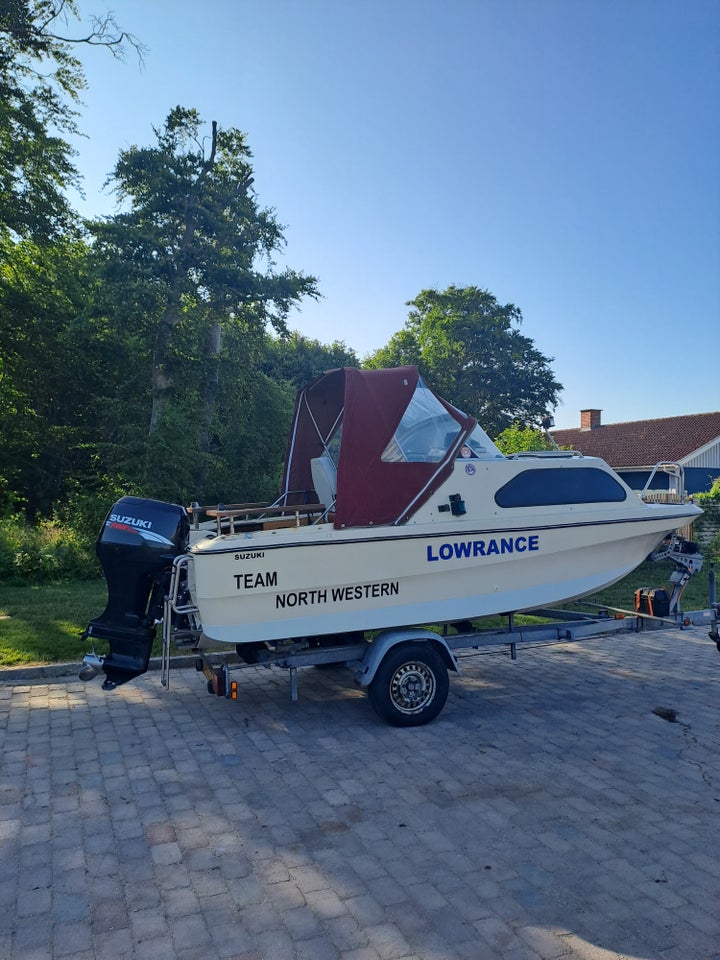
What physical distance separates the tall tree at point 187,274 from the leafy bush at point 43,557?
144 inches

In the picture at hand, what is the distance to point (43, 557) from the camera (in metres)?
13.3

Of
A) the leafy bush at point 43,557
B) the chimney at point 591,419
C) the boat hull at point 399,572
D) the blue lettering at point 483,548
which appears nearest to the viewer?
the boat hull at point 399,572

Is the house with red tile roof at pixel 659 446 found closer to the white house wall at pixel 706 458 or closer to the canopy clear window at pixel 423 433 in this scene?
the white house wall at pixel 706 458

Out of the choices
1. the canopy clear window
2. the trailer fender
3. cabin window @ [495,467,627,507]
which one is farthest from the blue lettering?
the canopy clear window

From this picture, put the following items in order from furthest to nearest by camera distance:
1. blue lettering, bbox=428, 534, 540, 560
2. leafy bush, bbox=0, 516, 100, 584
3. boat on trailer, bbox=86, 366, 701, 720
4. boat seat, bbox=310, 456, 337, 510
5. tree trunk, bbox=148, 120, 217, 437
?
tree trunk, bbox=148, 120, 217, 437 → leafy bush, bbox=0, 516, 100, 584 → boat seat, bbox=310, 456, 337, 510 → blue lettering, bbox=428, 534, 540, 560 → boat on trailer, bbox=86, 366, 701, 720

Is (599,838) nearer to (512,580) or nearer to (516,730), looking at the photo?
(516,730)

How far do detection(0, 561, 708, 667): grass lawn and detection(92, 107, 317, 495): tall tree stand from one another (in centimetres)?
603

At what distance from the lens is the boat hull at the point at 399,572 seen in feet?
18.2

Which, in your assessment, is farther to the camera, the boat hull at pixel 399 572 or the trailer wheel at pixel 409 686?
the trailer wheel at pixel 409 686

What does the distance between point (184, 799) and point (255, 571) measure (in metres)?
1.76

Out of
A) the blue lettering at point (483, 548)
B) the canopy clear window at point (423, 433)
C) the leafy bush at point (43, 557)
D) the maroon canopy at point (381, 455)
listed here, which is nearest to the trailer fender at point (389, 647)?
the blue lettering at point (483, 548)

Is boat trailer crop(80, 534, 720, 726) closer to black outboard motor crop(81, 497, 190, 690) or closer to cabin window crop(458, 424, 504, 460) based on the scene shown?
black outboard motor crop(81, 497, 190, 690)

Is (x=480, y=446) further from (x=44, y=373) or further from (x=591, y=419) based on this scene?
(x=591, y=419)

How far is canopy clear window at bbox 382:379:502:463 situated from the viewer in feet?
20.0
